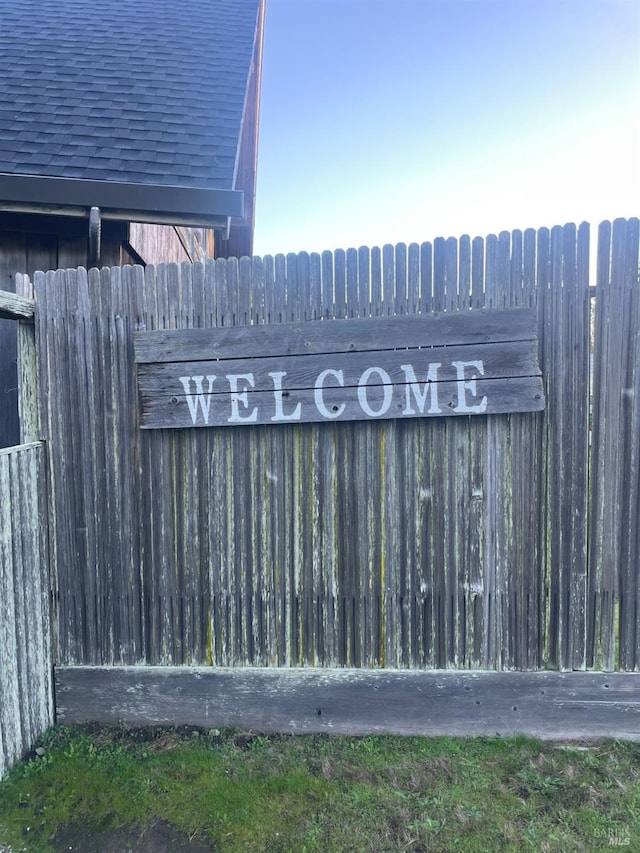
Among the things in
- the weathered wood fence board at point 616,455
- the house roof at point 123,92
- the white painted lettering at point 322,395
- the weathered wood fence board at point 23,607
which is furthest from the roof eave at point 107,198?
the weathered wood fence board at point 616,455

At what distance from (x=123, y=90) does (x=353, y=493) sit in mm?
4621

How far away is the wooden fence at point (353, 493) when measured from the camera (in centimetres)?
250

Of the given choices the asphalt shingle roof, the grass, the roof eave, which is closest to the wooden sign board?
the roof eave

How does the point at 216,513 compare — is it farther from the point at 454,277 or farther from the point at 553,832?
the point at 553,832

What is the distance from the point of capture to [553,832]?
1.98 meters

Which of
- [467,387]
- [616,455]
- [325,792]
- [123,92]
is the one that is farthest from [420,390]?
[123,92]

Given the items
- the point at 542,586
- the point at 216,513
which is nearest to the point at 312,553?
the point at 216,513

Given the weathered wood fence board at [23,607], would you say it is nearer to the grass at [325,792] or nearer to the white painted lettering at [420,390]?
the grass at [325,792]

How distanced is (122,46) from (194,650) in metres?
6.47

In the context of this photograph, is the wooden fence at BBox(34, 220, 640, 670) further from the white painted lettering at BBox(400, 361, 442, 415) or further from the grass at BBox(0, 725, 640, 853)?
the grass at BBox(0, 725, 640, 853)

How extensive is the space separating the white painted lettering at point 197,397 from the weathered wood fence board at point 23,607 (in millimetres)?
1003

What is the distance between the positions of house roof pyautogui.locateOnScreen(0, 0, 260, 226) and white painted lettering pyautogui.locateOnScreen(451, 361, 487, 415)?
2119 millimetres

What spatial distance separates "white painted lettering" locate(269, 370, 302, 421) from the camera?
2.57m

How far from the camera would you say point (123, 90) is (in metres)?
4.38
